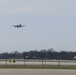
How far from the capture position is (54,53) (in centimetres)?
13900

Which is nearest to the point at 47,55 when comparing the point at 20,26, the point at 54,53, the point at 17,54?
the point at 54,53

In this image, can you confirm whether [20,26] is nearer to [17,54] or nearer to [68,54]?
[68,54]

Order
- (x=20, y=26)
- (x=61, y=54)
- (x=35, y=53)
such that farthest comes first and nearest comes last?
(x=35, y=53)
(x=61, y=54)
(x=20, y=26)

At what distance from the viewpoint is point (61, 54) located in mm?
138375

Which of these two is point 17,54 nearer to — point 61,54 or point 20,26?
point 61,54

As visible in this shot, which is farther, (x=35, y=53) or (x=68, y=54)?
(x=35, y=53)

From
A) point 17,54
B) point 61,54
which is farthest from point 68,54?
point 17,54

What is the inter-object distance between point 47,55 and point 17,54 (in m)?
19.8

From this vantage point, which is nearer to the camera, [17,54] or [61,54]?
[61,54]

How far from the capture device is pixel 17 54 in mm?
160000

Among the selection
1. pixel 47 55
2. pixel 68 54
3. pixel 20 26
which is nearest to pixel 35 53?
pixel 47 55

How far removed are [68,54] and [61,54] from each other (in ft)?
16.0

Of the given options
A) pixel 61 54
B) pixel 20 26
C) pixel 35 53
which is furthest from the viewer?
pixel 35 53

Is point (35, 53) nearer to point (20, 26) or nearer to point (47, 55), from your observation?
point (47, 55)
